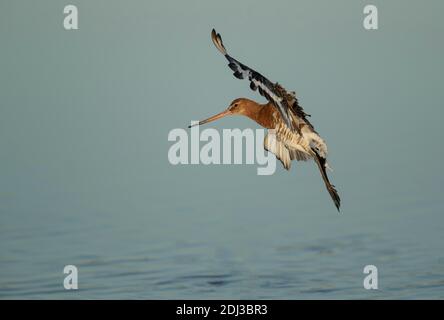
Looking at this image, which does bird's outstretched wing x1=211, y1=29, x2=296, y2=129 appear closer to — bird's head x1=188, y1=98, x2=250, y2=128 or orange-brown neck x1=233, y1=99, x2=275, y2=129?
orange-brown neck x1=233, y1=99, x2=275, y2=129

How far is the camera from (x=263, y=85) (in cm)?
902

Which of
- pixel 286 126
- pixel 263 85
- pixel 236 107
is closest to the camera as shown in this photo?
pixel 263 85

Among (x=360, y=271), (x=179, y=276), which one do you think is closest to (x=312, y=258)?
(x=360, y=271)

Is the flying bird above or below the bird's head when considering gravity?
below

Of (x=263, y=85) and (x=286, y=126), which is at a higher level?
(x=263, y=85)

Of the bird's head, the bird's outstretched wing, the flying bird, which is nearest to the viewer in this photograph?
the bird's outstretched wing

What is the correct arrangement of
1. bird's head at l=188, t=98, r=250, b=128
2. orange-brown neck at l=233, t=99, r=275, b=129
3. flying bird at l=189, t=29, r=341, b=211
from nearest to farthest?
flying bird at l=189, t=29, r=341, b=211 → orange-brown neck at l=233, t=99, r=275, b=129 → bird's head at l=188, t=98, r=250, b=128

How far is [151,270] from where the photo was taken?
10.2m

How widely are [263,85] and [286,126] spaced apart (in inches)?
37.4

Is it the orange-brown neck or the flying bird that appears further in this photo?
the orange-brown neck

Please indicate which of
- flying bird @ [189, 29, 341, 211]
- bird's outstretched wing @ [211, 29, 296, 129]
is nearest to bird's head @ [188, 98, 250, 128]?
flying bird @ [189, 29, 341, 211]

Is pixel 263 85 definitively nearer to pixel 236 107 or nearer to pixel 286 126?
pixel 286 126

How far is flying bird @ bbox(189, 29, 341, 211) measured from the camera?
941cm

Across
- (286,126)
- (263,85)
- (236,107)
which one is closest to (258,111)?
(236,107)
